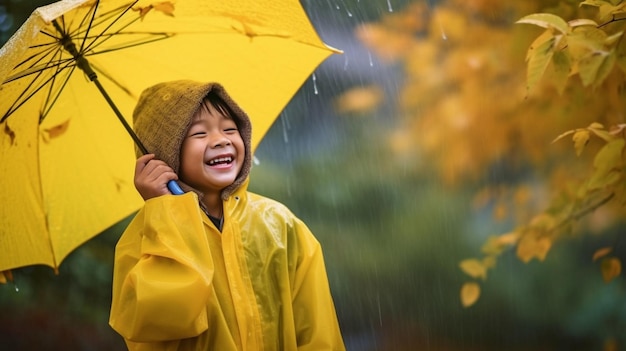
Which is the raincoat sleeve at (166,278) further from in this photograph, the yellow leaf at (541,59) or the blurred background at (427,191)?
the blurred background at (427,191)

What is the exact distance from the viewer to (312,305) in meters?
2.29

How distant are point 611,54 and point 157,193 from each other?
1147 mm

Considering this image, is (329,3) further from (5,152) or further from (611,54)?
(611,54)

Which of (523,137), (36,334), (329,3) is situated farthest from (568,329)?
(36,334)

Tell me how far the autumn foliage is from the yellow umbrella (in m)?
1.58

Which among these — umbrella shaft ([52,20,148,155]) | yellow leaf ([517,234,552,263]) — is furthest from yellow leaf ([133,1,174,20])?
yellow leaf ([517,234,552,263])

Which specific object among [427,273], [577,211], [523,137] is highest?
[523,137]

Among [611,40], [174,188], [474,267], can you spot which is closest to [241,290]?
[174,188]

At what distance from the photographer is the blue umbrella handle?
2.22 meters

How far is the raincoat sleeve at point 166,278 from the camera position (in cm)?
203

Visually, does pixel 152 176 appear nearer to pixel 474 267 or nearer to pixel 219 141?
pixel 219 141

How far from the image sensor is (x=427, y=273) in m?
4.30

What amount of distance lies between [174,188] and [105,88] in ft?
2.09

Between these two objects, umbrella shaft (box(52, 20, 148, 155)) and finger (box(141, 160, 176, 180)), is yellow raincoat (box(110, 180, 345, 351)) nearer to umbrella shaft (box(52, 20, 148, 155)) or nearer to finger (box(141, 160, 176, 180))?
finger (box(141, 160, 176, 180))
